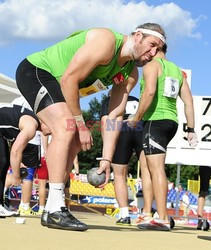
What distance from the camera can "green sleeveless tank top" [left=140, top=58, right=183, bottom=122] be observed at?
5195 millimetres

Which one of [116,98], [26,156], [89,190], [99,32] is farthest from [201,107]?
[89,190]

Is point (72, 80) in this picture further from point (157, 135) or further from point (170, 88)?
point (170, 88)

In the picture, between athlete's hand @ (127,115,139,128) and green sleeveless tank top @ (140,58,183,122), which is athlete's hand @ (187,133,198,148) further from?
athlete's hand @ (127,115,139,128)

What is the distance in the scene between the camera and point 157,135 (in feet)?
16.6

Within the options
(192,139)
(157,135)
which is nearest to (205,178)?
(192,139)

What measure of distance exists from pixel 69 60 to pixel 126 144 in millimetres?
2368

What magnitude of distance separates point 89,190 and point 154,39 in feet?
53.8

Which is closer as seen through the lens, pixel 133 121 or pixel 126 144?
pixel 133 121

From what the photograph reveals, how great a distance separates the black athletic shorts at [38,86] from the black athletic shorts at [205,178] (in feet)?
13.7

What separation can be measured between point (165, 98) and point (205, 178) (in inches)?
107

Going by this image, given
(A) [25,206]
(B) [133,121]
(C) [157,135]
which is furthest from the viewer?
(A) [25,206]

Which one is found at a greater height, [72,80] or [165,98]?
[165,98]

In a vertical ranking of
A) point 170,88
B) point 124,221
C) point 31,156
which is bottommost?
point 124,221

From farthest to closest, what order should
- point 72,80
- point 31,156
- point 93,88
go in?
point 31,156 → point 93,88 → point 72,80
